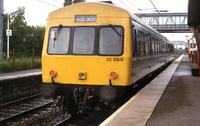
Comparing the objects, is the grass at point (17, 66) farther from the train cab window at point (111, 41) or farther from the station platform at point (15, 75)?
the train cab window at point (111, 41)

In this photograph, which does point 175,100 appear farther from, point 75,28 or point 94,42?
point 75,28

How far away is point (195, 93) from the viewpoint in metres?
9.71

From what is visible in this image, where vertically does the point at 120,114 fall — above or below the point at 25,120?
above

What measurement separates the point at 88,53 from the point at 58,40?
36.6 inches

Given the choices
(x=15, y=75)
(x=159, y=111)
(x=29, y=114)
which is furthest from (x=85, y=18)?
(x=15, y=75)

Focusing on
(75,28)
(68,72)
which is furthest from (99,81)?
(75,28)

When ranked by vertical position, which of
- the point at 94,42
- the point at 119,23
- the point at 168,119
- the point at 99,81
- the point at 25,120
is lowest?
the point at 25,120

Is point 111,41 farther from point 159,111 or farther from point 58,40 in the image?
point 159,111

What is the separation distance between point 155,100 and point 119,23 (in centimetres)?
250

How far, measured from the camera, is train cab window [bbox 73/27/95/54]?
737cm

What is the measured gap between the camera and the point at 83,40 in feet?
24.4

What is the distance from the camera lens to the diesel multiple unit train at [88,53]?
7.20 meters

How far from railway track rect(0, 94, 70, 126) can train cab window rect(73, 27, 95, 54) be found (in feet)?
5.69

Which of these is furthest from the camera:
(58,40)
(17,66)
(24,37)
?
(24,37)
